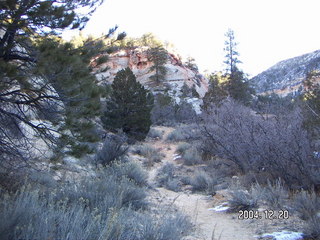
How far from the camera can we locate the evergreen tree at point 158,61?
48344 millimetres

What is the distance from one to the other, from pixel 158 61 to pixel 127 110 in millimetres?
31292

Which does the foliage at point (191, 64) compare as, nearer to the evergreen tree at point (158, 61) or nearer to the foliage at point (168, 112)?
the evergreen tree at point (158, 61)

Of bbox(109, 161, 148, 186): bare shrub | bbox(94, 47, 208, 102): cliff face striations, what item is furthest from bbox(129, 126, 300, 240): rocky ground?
bbox(94, 47, 208, 102): cliff face striations

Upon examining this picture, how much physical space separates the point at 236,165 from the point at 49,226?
7.71 m

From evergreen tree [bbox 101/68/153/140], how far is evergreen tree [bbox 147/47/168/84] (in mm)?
29801

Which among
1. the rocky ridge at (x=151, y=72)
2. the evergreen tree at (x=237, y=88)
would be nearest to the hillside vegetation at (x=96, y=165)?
the evergreen tree at (x=237, y=88)

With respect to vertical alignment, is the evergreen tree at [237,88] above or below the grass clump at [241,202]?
above

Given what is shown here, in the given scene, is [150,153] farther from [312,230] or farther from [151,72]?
[151,72]

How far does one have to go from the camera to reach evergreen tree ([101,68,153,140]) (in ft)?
59.9

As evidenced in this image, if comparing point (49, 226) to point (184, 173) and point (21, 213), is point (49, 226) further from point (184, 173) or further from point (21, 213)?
point (184, 173)

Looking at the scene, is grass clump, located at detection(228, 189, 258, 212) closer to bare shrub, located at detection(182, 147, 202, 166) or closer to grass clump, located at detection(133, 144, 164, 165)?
bare shrub, located at detection(182, 147, 202, 166)

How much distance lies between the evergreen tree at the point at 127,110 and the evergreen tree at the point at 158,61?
97.8 feet

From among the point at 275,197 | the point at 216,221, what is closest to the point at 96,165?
the point at 216,221

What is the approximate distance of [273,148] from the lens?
283 inches
